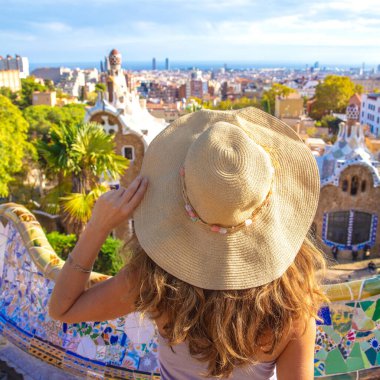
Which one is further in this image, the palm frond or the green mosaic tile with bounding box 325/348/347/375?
the palm frond

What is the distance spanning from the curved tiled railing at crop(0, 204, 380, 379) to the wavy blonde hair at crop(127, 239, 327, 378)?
1297mm

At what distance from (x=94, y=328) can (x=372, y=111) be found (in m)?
49.4

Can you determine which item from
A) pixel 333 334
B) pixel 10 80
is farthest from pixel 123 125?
pixel 10 80

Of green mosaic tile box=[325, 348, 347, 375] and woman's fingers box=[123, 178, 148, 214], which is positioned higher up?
woman's fingers box=[123, 178, 148, 214]

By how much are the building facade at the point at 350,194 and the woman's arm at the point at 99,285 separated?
1417 centimetres

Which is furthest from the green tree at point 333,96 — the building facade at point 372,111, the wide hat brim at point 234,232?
the wide hat brim at point 234,232

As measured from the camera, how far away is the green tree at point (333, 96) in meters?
51.0

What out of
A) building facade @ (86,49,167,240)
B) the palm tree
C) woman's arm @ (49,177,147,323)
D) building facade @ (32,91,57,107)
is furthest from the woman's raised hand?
building facade @ (32,91,57,107)

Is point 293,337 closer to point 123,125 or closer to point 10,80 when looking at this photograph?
point 123,125

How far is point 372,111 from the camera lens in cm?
4778

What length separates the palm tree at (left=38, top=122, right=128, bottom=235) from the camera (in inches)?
384

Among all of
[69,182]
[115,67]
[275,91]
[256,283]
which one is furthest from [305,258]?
[275,91]

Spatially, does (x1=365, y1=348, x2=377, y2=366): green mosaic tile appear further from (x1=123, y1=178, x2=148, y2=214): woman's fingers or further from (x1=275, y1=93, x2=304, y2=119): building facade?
(x1=275, y1=93, x2=304, y2=119): building facade

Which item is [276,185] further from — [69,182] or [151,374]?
[69,182]
